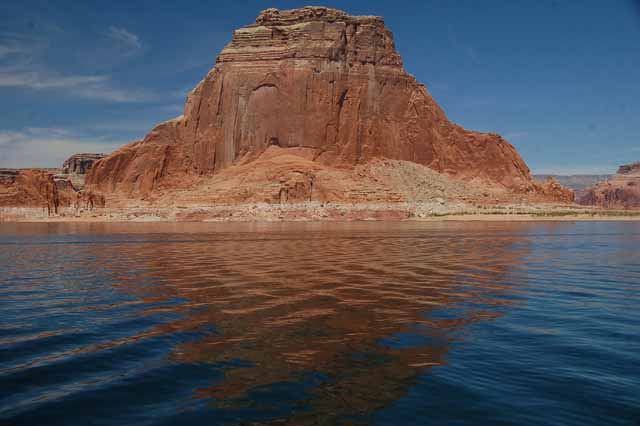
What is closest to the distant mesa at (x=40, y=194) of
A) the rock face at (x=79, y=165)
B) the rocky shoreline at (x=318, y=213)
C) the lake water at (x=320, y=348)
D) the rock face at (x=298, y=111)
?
the rock face at (x=298, y=111)

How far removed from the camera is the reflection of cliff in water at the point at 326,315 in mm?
7121

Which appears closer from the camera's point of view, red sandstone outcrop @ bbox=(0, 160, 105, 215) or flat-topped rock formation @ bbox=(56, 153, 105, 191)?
red sandstone outcrop @ bbox=(0, 160, 105, 215)

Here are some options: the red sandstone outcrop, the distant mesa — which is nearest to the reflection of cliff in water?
the distant mesa

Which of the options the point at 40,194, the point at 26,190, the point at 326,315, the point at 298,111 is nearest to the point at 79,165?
the point at 26,190

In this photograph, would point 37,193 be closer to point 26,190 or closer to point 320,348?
point 26,190

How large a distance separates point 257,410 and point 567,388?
3932 millimetres

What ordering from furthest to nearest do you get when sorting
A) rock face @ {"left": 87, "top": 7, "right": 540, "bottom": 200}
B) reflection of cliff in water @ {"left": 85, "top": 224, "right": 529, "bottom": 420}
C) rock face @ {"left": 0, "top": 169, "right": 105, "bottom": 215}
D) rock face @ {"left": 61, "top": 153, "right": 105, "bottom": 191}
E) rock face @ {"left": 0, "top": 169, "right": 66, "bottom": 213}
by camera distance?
rock face @ {"left": 61, "top": 153, "right": 105, "bottom": 191}
rock face @ {"left": 0, "top": 169, "right": 66, "bottom": 213}
rock face @ {"left": 0, "top": 169, "right": 105, "bottom": 215}
rock face @ {"left": 87, "top": 7, "right": 540, "bottom": 200}
reflection of cliff in water @ {"left": 85, "top": 224, "right": 529, "bottom": 420}

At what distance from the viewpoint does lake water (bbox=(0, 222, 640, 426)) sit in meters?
6.18

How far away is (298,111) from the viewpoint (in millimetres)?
105562

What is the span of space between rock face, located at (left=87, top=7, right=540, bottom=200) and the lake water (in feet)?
293

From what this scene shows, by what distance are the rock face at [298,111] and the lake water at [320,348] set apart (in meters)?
89.2

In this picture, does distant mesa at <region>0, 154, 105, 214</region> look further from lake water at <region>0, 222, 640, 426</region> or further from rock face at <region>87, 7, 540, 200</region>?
lake water at <region>0, 222, 640, 426</region>

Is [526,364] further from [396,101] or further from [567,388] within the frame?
[396,101]

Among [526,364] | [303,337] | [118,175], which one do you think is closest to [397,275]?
[303,337]
